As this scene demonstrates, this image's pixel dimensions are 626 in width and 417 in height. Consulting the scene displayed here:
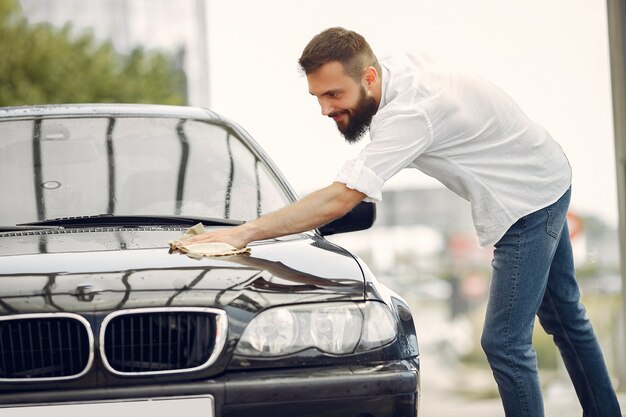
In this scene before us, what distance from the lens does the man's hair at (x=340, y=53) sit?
12.8 feet

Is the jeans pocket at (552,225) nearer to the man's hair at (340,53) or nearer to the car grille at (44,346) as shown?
the man's hair at (340,53)

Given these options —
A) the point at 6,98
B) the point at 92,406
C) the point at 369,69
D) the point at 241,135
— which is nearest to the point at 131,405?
the point at 92,406

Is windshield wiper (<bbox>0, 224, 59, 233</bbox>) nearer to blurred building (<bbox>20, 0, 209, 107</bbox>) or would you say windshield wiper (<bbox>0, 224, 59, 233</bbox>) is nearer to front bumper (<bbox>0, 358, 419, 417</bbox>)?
front bumper (<bbox>0, 358, 419, 417</bbox>)

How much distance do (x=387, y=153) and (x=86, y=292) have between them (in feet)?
3.92

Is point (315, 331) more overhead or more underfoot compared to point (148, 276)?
more underfoot

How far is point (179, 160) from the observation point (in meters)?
4.47

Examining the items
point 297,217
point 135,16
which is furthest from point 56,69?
point 135,16

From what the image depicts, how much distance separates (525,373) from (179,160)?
5.26 ft

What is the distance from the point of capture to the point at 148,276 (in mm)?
3248

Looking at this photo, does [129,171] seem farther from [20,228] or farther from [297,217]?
[297,217]

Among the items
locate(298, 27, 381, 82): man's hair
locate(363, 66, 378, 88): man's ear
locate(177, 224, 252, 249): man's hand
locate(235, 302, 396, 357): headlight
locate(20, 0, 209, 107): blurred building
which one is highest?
locate(20, 0, 209, 107): blurred building

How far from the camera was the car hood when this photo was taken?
3.16 metres

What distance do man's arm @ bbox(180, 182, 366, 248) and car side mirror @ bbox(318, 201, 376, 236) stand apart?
2.01ft

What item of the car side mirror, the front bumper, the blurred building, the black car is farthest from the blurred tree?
the blurred building
